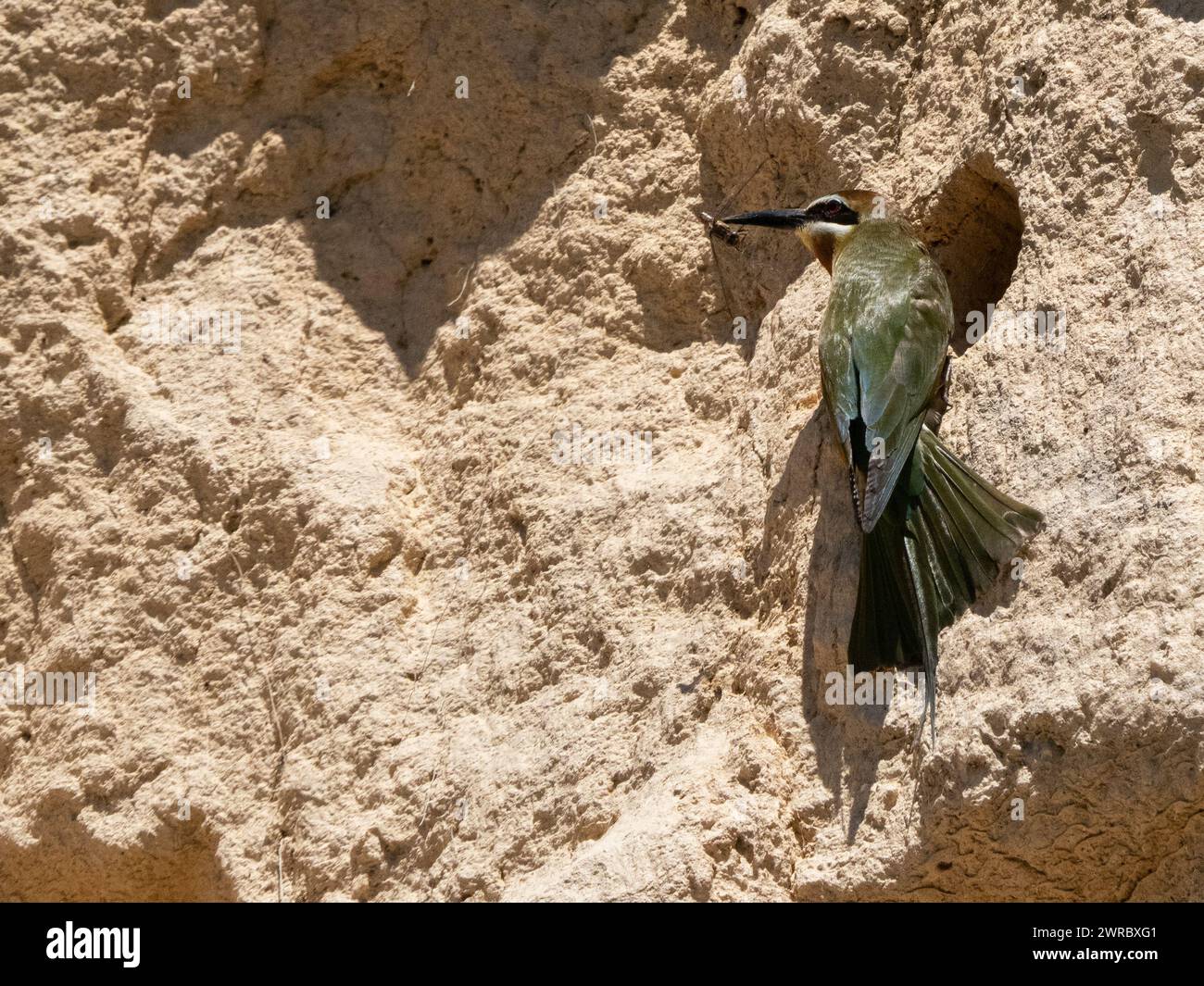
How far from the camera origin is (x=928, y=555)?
123 inches

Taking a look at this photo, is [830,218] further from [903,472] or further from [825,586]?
[825,586]

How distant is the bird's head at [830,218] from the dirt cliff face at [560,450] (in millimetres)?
113

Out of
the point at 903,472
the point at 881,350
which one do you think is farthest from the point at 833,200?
the point at 903,472

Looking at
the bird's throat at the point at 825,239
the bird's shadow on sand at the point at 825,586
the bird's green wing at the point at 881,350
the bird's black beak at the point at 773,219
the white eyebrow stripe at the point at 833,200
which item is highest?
the white eyebrow stripe at the point at 833,200

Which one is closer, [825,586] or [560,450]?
[825,586]

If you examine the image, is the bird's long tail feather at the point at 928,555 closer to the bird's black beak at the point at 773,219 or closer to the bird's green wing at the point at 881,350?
the bird's green wing at the point at 881,350

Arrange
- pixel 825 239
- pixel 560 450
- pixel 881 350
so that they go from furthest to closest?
1. pixel 560 450
2. pixel 825 239
3. pixel 881 350

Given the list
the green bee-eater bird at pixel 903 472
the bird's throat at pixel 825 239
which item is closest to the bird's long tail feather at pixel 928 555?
the green bee-eater bird at pixel 903 472

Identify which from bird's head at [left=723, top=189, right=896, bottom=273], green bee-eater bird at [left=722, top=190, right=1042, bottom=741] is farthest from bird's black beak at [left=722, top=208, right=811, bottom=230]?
green bee-eater bird at [left=722, top=190, right=1042, bottom=741]

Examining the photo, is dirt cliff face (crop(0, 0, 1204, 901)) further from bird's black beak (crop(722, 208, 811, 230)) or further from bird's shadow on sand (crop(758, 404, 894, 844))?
bird's black beak (crop(722, 208, 811, 230))

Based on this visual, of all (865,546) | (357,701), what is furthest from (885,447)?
(357,701)

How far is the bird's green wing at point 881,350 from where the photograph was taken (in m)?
3.13

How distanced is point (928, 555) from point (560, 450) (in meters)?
0.97

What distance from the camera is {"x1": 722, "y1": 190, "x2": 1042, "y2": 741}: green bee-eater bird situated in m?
3.06
